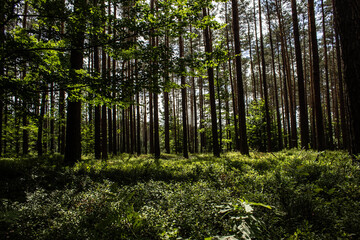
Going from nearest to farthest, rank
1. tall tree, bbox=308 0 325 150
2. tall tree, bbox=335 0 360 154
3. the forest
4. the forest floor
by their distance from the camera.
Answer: the forest floor < the forest < tall tree, bbox=335 0 360 154 < tall tree, bbox=308 0 325 150

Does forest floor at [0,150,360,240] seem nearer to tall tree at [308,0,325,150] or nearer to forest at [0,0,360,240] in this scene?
forest at [0,0,360,240]

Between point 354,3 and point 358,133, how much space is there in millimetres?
3600

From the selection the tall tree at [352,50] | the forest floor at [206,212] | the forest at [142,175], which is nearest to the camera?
the forest floor at [206,212]

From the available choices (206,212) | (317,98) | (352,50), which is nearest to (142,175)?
(206,212)

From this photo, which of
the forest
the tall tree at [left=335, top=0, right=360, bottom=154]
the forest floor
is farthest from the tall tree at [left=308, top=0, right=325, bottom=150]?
the forest floor

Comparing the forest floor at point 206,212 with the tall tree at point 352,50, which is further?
the tall tree at point 352,50

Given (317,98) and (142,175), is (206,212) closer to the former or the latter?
(142,175)

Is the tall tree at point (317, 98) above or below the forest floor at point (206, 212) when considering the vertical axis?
above

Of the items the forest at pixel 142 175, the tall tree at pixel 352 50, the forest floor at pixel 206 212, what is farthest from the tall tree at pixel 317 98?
the forest floor at pixel 206 212

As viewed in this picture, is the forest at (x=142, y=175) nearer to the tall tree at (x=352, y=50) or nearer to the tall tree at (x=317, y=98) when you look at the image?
the tall tree at (x=352, y=50)

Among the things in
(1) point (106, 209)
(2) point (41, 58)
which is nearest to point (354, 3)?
(1) point (106, 209)

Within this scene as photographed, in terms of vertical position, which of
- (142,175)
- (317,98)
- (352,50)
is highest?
(352,50)

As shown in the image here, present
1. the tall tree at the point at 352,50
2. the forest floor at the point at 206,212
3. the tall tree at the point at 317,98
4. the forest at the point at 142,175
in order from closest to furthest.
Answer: the forest floor at the point at 206,212
the forest at the point at 142,175
the tall tree at the point at 352,50
the tall tree at the point at 317,98

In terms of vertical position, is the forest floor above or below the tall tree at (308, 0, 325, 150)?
below
